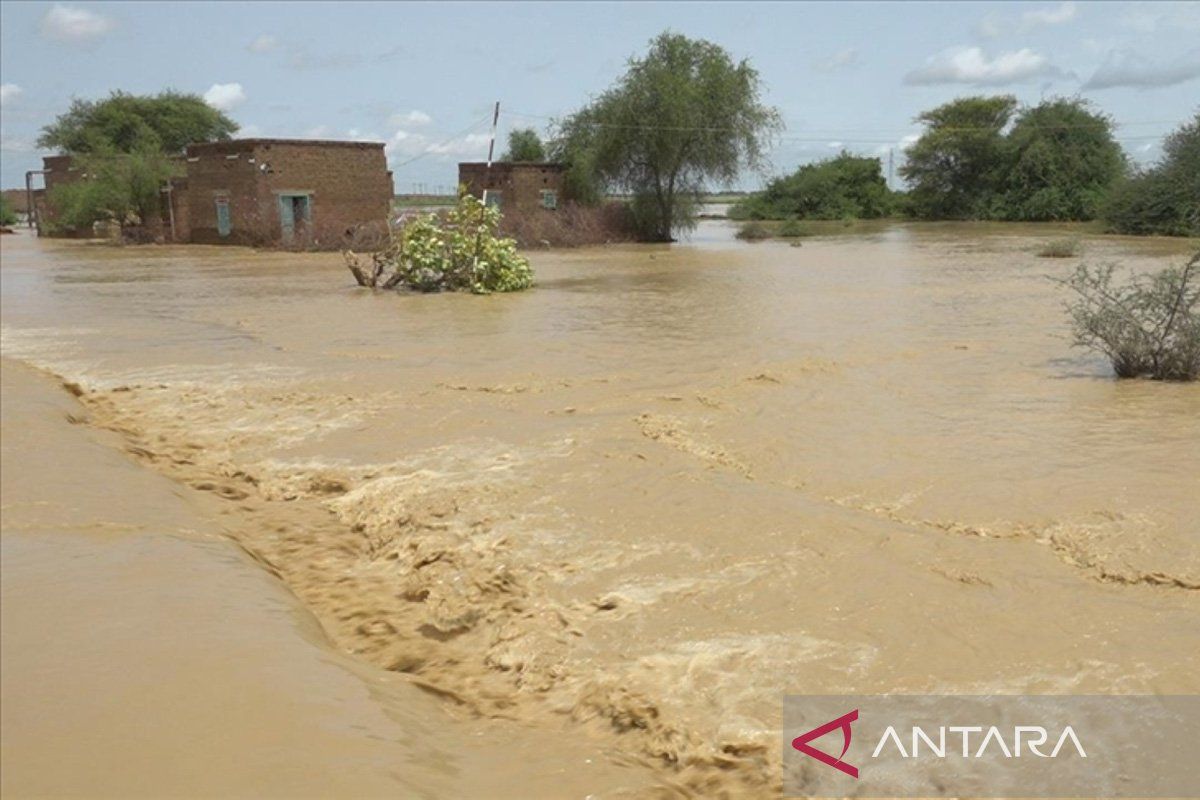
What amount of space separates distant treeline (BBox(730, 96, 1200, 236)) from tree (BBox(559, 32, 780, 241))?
13934mm

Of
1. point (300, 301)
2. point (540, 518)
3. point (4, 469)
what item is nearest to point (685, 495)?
point (540, 518)

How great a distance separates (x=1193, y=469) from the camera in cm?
635

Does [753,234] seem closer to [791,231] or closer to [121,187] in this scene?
[791,231]

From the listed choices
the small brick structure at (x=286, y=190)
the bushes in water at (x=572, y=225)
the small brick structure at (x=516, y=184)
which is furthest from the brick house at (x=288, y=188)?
the bushes in water at (x=572, y=225)

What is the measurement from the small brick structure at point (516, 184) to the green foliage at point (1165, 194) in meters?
20.8

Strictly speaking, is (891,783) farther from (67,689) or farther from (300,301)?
(300,301)

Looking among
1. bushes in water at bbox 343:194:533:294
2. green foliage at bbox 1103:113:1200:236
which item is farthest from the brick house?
green foliage at bbox 1103:113:1200:236

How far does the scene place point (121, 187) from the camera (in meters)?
40.7

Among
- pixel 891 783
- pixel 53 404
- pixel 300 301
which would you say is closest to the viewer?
pixel 891 783

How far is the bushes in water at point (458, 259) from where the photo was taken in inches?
765

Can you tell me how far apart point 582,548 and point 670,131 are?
34.2 meters

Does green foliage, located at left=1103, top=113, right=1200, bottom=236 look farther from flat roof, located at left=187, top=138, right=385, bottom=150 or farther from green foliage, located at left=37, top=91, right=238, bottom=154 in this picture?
A: green foliage, located at left=37, top=91, right=238, bottom=154

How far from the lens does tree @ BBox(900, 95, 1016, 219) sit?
56.1 meters

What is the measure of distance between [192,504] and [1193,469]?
5794mm
